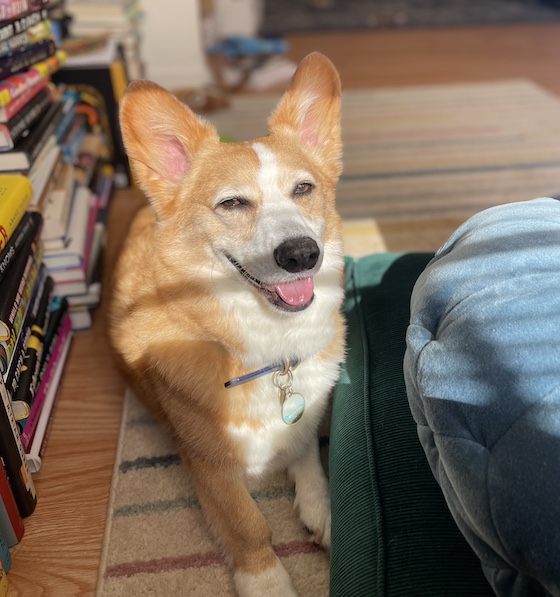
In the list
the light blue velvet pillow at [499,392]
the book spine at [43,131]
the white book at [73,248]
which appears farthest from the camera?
the white book at [73,248]

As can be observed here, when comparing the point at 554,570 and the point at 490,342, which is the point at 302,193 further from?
the point at 554,570

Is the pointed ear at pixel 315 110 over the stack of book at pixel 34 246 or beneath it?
over

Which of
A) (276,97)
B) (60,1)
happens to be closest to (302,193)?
(60,1)

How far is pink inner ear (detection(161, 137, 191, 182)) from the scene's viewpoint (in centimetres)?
111

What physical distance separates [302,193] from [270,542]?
67 cm

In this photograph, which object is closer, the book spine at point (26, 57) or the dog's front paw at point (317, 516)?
the dog's front paw at point (317, 516)

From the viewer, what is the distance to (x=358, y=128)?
3.05 meters

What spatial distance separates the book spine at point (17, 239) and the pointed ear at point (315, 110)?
617mm

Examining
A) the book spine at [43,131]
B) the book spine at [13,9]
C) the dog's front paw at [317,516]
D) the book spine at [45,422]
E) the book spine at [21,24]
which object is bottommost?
the dog's front paw at [317,516]

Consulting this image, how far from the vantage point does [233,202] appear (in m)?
1.05

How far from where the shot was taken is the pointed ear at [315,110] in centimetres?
112

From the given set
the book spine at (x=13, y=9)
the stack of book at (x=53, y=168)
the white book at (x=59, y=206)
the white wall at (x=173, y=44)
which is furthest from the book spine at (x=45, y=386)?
the white wall at (x=173, y=44)

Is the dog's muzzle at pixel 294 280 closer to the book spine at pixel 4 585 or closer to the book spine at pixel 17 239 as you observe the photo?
the book spine at pixel 17 239

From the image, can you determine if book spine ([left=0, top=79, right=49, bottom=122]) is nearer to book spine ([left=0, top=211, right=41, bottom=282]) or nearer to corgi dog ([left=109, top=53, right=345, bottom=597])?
book spine ([left=0, top=211, right=41, bottom=282])
